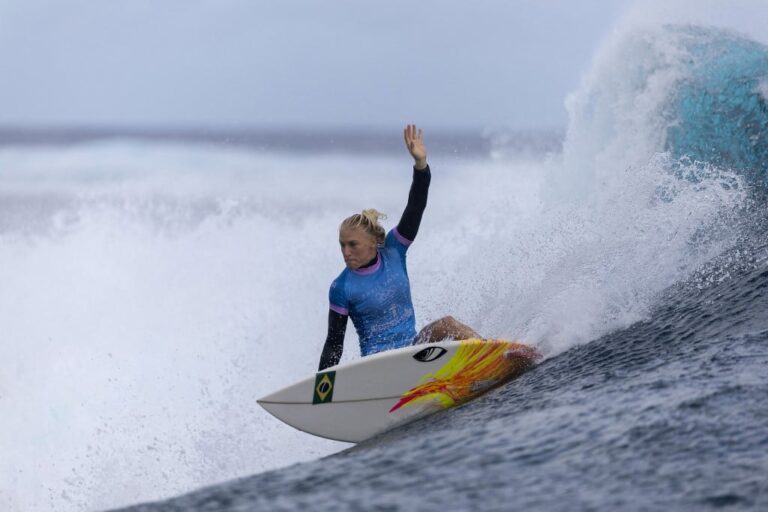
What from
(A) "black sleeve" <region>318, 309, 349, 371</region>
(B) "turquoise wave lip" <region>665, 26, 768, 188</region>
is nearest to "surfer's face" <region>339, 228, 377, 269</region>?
Answer: (A) "black sleeve" <region>318, 309, 349, 371</region>

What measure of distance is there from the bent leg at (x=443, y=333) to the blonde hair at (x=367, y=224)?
2.16 ft

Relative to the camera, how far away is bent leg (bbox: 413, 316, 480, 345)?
20.7 ft

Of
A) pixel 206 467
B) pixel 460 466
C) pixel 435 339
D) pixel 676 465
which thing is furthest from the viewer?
pixel 206 467

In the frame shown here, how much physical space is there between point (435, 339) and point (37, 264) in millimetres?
Answer: 12110

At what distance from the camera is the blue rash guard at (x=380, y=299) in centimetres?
625

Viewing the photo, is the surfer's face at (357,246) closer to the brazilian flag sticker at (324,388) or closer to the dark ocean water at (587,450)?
the brazilian flag sticker at (324,388)

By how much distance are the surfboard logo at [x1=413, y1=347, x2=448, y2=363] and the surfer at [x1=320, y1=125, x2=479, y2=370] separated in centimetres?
31

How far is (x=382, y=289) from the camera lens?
6.25m

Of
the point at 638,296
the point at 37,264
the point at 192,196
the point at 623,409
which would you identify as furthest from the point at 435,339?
the point at 192,196

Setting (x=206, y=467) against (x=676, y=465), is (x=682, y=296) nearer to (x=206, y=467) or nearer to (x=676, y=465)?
(x=676, y=465)

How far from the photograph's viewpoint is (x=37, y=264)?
1678 centimetres

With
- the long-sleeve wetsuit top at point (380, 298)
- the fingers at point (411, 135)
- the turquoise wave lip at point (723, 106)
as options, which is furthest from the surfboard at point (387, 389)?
the turquoise wave lip at point (723, 106)

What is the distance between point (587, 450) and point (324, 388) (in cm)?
240

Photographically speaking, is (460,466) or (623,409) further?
(623,409)
